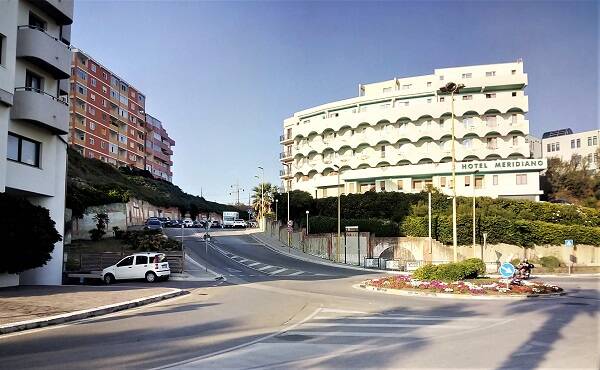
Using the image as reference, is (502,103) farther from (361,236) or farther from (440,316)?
(440,316)

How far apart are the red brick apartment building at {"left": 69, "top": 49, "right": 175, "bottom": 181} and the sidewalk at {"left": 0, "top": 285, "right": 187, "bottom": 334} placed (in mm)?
76582

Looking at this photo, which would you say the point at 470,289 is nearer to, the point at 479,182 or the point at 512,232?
the point at 512,232

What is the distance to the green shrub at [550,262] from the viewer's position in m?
50.3

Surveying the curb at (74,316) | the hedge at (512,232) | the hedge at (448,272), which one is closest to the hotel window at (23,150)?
the curb at (74,316)

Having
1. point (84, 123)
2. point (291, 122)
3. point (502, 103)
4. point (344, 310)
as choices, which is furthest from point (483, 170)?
point (84, 123)

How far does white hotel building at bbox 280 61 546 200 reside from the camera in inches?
2699

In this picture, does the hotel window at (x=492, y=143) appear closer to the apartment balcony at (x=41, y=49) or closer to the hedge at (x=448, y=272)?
the hedge at (x=448, y=272)

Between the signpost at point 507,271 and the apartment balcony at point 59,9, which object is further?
the apartment balcony at point 59,9

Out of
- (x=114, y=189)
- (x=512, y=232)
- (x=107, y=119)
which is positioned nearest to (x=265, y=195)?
(x=107, y=119)

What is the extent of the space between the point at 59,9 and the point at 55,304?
17644 millimetres

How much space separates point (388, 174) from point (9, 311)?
62.5 metres

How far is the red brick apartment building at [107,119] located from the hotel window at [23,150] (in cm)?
Answer: 6860

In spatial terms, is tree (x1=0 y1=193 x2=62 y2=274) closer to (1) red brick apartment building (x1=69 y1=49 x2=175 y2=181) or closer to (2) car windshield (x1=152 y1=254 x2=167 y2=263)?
(2) car windshield (x1=152 y1=254 x2=167 y2=263)

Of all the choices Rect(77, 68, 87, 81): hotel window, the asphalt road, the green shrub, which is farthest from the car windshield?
Rect(77, 68, 87, 81): hotel window
